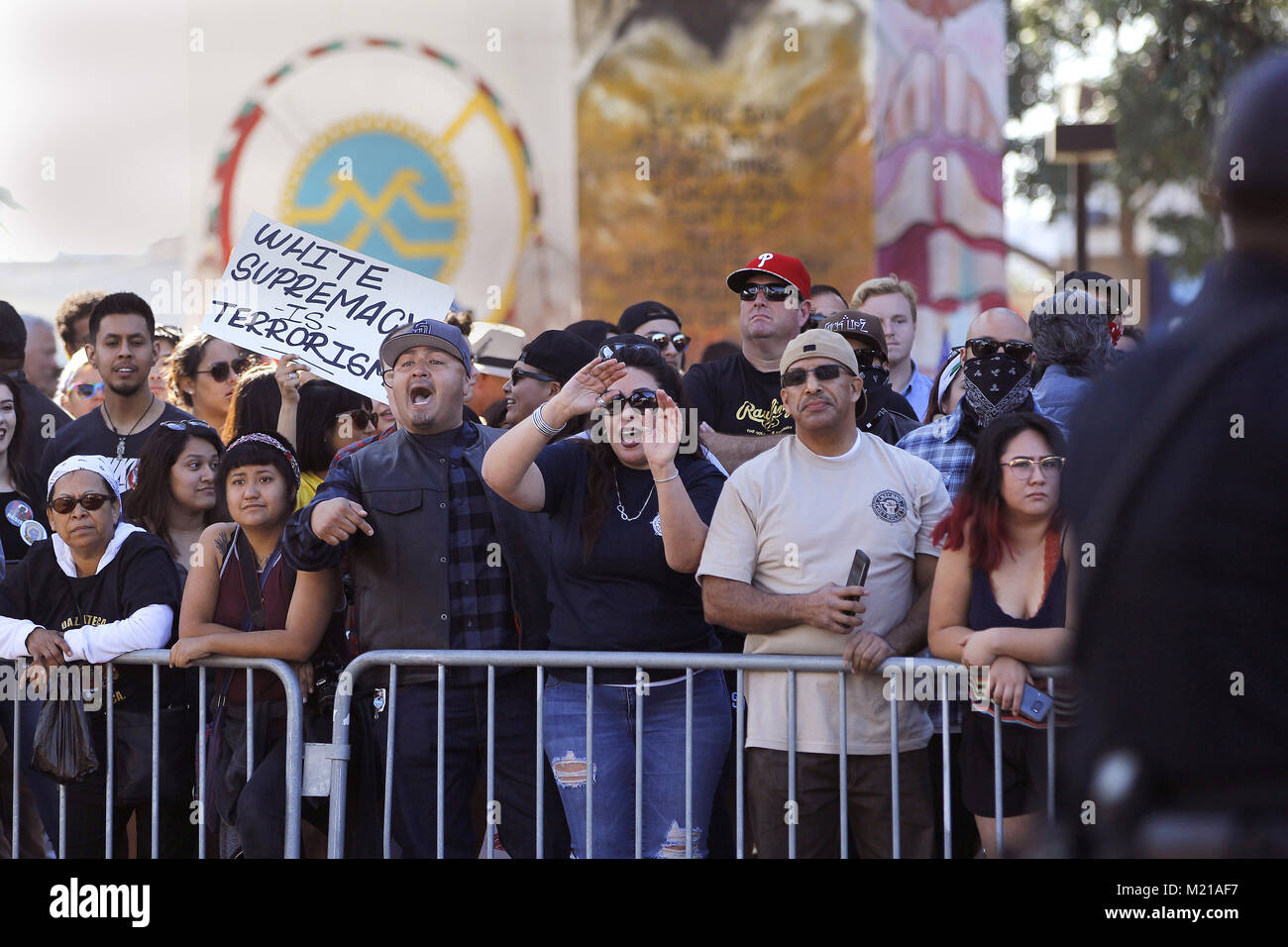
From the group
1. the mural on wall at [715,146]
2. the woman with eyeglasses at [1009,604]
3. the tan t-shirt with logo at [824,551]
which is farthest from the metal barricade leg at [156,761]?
the mural on wall at [715,146]

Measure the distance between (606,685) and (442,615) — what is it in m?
0.66

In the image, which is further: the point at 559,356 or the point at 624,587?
the point at 559,356

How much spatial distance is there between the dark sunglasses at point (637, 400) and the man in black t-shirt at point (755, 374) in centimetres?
99

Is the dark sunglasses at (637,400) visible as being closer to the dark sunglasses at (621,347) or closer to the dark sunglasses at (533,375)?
the dark sunglasses at (621,347)

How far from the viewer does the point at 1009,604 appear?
179 inches

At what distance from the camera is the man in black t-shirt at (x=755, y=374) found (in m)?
6.06

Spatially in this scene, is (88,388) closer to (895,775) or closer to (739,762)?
(739,762)

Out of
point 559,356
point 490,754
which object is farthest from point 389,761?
point 559,356

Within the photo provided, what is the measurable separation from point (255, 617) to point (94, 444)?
1.66 meters

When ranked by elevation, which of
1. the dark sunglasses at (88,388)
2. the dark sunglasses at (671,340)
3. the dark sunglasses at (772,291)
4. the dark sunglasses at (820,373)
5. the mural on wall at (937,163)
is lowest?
the dark sunglasses at (820,373)

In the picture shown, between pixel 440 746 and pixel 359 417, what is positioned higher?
pixel 359 417

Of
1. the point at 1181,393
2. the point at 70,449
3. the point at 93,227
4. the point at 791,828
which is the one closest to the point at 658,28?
the point at 93,227
